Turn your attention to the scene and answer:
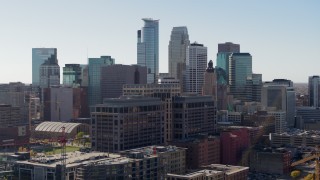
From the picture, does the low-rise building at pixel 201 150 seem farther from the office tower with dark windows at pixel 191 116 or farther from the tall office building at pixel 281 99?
the tall office building at pixel 281 99

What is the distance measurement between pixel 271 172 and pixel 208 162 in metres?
12.2

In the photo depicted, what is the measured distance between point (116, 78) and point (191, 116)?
239 ft

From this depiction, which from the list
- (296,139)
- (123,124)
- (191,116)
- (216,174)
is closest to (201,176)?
(216,174)

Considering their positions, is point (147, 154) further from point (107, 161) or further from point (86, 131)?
point (86, 131)

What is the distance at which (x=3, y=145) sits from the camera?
132875mm

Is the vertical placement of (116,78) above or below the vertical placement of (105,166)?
above

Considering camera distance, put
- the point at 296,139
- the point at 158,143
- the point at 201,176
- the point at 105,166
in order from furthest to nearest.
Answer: the point at 296,139
the point at 158,143
the point at 201,176
the point at 105,166

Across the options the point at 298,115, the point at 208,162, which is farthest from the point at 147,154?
the point at 298,115

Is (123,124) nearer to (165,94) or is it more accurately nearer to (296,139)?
(165,94)

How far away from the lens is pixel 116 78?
184000 mm

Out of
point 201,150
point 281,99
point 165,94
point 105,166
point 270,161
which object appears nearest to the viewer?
point 105,166

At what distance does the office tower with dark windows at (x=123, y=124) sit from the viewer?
9569 centimetres

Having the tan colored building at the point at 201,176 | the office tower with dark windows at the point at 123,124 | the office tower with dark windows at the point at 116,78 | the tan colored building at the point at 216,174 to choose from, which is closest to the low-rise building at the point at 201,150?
the office tower with dark windows at the point at 123,124

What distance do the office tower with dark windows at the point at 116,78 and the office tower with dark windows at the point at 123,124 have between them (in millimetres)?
77451
